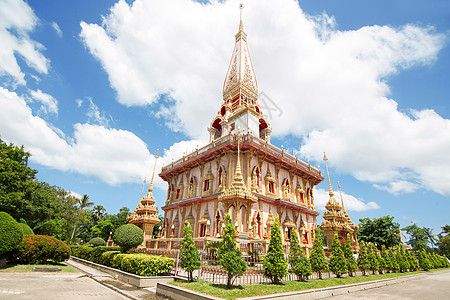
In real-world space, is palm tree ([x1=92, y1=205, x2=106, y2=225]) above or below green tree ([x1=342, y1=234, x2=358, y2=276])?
above

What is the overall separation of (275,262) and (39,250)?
599 inches

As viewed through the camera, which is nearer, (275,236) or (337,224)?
(275,236)

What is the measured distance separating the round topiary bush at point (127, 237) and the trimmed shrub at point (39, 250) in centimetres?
468

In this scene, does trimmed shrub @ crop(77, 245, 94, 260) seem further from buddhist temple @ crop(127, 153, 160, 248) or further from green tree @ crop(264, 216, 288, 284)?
green tree @ crop(264, 216, 288, 284)

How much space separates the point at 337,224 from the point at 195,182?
13990mm

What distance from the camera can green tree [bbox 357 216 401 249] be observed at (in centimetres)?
3070

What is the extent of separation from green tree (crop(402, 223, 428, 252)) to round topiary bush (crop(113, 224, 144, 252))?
68.5 m

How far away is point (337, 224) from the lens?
18.6 metres

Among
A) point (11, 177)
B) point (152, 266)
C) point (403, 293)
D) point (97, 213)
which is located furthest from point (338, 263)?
point (97, 213)

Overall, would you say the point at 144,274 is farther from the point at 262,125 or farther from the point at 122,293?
the point at 262,125

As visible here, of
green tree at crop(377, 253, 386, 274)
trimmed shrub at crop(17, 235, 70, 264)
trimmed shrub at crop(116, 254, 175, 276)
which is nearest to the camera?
trimmed shrub at crop(116, 254, 175, 276)

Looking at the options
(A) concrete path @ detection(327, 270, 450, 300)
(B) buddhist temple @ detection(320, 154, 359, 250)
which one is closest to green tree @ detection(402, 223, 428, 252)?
(B) buddhist temple @ detection(320, 154, 359, 250)

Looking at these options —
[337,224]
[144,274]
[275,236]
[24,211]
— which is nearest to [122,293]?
[144,274]

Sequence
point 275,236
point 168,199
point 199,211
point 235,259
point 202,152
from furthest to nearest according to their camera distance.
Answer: point 168,199, point 202,152, point 199,211, point 275,236, point 235,259
